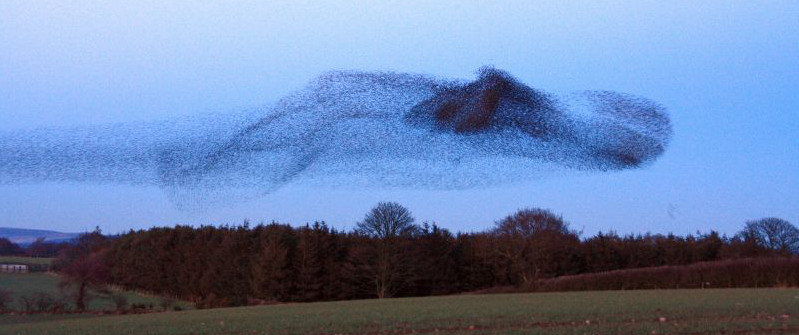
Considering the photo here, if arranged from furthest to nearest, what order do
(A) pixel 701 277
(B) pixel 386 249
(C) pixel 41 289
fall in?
(C) pixel 41 289, (B) pixel 386 249, (A) pixel 701 277

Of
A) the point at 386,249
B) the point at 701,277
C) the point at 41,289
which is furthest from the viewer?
the point at 41,289

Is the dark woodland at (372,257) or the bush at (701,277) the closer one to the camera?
the bush at (701,277)

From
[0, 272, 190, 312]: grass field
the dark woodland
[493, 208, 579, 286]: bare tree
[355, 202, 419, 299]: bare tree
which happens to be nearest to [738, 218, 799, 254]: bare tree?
the dark woodland

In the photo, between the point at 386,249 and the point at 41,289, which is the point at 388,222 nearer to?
the point at 386,249

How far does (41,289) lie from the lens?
7956cm

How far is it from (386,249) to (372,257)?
1.62 m

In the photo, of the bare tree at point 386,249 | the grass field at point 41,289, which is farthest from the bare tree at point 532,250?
the grass field at point 41,289

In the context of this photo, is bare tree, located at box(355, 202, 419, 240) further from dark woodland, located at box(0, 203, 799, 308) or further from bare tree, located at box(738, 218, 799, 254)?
bare tree, located at box(738, 218, 799, 254)

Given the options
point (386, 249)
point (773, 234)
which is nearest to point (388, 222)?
point (386, 249)

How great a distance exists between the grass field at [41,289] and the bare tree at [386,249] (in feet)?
58.5

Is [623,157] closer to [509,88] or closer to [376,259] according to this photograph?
[509,88]

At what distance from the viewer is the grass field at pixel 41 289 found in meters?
64.4

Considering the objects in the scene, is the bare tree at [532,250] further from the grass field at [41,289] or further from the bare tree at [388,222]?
the grass field at [41,289]

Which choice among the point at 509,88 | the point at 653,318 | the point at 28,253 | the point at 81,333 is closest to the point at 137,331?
the point at 81,333
